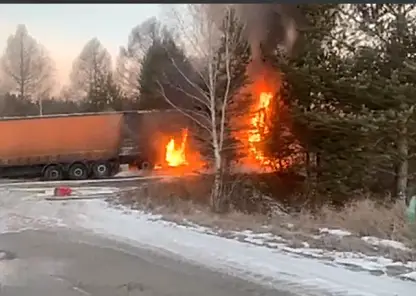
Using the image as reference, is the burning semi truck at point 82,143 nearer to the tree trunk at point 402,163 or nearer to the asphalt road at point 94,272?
the asphalt road at point 94,272

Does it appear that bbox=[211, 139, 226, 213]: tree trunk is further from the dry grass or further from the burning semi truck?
the burning semi truck

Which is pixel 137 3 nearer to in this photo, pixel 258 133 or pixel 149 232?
pixel 258 133

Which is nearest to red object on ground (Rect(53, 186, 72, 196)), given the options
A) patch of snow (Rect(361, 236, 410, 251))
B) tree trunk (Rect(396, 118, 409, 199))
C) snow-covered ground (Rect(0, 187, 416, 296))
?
snow-covered ground (Rect(0, 187, 416, 296))

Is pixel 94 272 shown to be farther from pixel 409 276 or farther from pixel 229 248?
pixel 409 276

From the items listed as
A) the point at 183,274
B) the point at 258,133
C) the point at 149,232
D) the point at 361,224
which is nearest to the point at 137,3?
the point at 258,133

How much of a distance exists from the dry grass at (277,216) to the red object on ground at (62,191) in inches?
6.8

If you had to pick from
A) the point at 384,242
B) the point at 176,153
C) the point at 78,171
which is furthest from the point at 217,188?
the point at 384,242

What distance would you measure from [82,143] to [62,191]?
0.56 ft

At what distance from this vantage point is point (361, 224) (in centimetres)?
203

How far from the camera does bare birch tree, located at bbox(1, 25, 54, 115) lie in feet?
6.52

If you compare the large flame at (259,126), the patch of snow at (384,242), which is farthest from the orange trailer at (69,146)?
the patch of snow at (384,242)

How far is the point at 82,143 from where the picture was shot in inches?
79.5

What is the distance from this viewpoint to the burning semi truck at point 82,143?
198cm

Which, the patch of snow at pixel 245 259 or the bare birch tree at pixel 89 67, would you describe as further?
the bare birch tree at pixel 89 67
